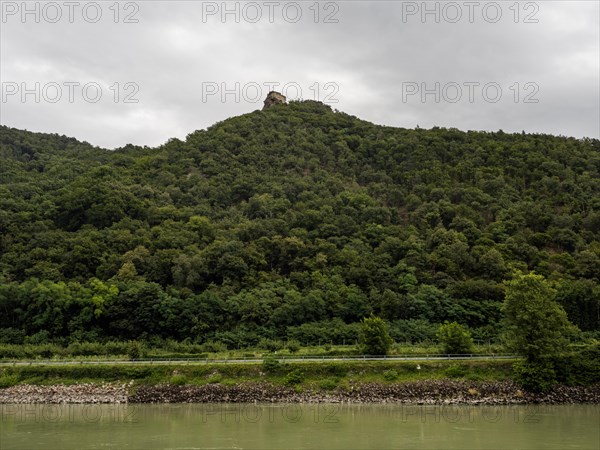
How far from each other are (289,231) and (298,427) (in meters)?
52.8

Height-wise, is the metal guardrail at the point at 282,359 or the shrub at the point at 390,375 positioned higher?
the metal guardrail at the point at 282,359

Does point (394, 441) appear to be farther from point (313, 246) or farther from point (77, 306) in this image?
point (313, 246)

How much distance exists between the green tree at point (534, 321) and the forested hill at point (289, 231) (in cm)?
1590

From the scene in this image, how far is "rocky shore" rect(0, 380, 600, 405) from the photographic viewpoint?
3975 cm

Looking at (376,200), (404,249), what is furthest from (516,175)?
(404,249)

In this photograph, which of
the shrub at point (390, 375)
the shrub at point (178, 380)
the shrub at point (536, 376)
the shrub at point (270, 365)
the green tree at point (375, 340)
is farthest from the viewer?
the green tree at point (375, 340)

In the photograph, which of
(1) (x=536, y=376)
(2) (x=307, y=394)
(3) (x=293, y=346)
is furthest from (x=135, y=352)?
(1) (x=536, y=376)

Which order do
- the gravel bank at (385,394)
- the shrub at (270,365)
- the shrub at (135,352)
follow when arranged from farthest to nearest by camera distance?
1. the shrub at (135,352)
2. the shrub at (270,365)
3. the gravel bank at (385,394)

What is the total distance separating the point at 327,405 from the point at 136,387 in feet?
50.7

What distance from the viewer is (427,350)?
4812 cm

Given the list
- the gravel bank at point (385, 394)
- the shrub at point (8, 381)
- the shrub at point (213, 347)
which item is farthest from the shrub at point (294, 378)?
the shrub at point (8, 381)

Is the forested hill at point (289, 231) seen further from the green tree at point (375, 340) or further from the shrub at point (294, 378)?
the shrub at point (294, 378)

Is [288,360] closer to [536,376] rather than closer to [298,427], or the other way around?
[298,427]

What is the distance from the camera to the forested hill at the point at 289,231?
60812 millimetres
